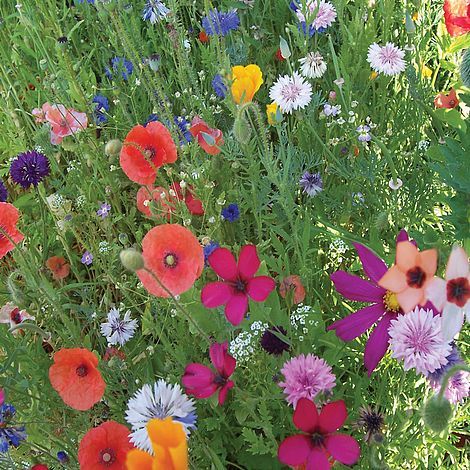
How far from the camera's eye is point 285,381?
0.98 metres

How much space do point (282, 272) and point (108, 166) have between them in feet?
2.19

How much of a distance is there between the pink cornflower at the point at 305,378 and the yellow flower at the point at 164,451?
0.31m

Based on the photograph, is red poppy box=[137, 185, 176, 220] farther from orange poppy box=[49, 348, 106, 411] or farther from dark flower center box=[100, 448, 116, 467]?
dark flower center box=[100, 448, 116, 467]

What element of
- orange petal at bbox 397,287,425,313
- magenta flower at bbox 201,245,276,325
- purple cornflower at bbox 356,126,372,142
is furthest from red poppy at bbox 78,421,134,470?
purple cornflower at bbox 356,126,372,142

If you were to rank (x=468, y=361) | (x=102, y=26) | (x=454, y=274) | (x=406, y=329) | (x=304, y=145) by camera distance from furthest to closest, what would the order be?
(x=102, y=26) → (x=304, y=145) → (x=468, y=361) → (x=406, y=329) → (x=454, y=274)

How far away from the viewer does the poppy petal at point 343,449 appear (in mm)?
835

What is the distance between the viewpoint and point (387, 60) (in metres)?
1.54

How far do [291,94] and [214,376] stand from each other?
2.54 ft

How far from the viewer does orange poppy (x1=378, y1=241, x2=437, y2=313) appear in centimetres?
77

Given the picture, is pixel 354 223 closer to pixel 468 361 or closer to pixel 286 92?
pixel 286 92

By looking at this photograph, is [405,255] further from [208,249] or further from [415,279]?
[208,249]

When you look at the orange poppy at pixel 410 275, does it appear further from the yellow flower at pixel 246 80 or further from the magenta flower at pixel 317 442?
the yellow flower at pixel 246 80

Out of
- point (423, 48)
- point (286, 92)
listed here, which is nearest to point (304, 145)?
point (286, 92)

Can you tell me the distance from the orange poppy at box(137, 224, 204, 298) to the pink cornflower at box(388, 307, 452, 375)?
1.03ft
